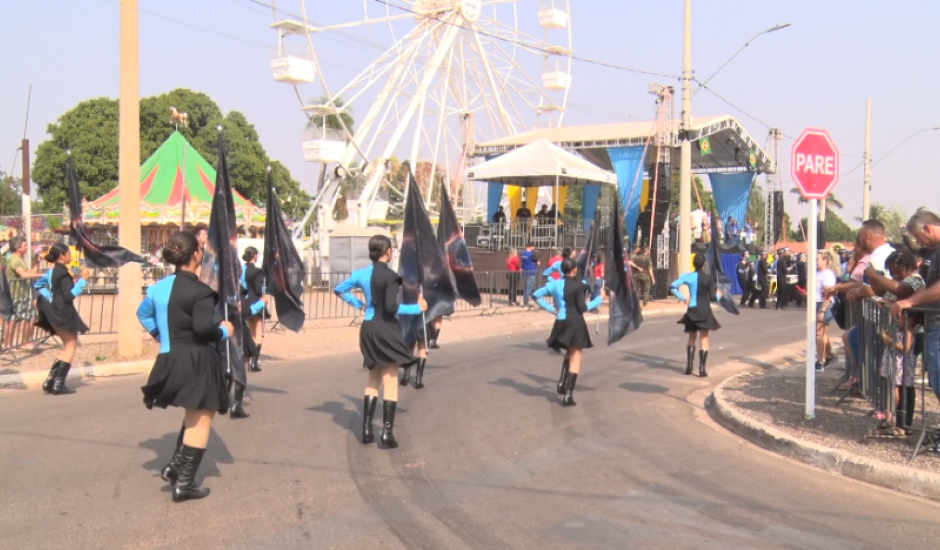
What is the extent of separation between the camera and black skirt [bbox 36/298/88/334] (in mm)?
9461

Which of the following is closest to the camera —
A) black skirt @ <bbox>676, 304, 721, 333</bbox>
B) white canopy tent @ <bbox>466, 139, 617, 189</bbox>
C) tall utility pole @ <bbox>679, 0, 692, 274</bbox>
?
black skirt @ <bbox>676, 304, 721, 333</bbox>

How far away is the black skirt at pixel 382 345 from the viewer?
711 centimetres

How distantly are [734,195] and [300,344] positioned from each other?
2720 centimetres

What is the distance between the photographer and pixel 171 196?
30391mm

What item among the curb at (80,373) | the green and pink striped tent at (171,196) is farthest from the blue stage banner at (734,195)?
the curb at (80,373)

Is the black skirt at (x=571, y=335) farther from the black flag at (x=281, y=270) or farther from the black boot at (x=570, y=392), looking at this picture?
the black flag at (x=281, y=270)

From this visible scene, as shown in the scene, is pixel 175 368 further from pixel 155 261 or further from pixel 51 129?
pixel 51 129

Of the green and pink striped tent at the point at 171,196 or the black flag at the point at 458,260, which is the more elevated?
the green and pink striped tent at the point at 171,196

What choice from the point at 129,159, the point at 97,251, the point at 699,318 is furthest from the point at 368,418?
the point at 129,159

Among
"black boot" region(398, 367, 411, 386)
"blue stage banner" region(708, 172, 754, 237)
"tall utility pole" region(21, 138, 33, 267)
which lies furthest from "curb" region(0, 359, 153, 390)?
"blue stage banner" region(708, 172, 754, 237)

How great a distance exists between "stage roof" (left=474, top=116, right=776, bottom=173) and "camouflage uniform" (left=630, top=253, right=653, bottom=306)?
14.4ft

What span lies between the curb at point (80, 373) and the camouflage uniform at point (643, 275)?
53.1 ft

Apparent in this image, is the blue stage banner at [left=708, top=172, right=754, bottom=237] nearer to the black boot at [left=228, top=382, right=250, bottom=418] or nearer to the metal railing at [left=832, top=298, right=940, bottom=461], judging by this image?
the metal railing at [left=832, top=298, right=940, bottom=461]

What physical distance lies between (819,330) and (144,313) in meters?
10.1
